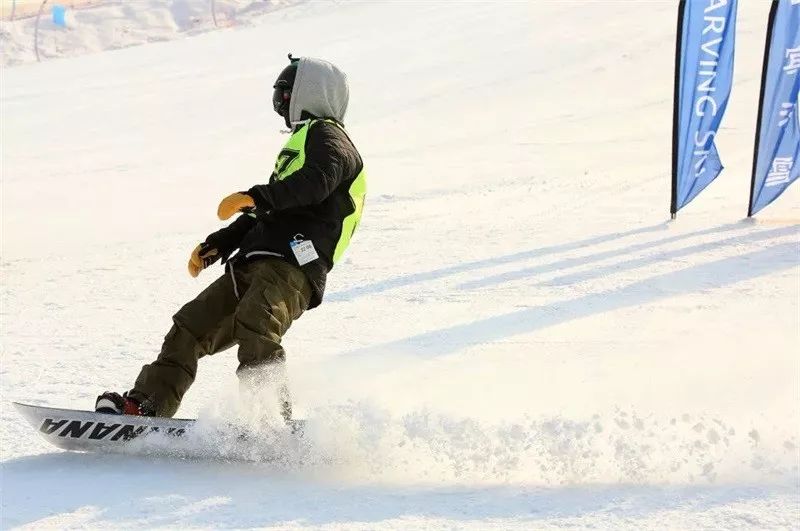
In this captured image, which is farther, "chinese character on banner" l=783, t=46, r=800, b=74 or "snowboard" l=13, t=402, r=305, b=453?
"chinese character on banner" l=783, t=46, r=800, b=74

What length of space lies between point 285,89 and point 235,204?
59 cm

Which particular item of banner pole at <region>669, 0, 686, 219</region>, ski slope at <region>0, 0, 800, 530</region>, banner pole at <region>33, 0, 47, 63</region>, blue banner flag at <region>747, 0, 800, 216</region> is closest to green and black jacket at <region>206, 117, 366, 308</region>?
ski slope at <region>0, 0, 800, 530</region>

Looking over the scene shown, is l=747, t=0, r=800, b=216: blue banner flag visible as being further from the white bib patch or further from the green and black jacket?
the white bib patch

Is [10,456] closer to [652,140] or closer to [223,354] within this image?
[223,354]

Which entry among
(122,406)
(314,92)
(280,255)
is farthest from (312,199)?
(122,406)

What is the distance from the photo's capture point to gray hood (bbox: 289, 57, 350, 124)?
3988 mm

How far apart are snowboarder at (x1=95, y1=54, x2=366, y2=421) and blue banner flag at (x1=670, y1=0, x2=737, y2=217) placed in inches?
256

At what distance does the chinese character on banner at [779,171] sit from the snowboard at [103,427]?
23.9ft

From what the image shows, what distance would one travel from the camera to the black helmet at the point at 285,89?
4.04 meters

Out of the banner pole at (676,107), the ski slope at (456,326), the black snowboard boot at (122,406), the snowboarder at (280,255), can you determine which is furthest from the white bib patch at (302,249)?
the banner pole at (676,107)

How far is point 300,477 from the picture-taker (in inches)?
145

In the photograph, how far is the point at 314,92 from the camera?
3.99m

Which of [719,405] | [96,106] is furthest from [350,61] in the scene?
[719,405]

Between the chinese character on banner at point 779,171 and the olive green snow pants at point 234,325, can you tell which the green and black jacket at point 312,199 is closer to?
the olive green snow pants at point 234,325
